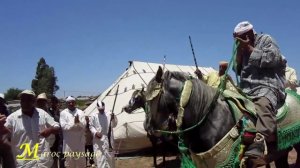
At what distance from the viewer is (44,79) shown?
190ft

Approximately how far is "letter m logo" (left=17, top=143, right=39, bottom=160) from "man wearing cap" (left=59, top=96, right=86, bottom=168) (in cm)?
355

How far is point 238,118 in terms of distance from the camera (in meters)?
3.97

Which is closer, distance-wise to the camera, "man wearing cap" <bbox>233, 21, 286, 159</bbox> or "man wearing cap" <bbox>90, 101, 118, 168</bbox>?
"man wearing cap" <bbox>233, 21, 286, 159</bbox>

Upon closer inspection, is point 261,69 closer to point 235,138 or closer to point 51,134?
point 235,138

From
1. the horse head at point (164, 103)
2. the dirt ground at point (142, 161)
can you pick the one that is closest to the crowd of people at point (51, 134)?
the dirt ground at point (142, 161)

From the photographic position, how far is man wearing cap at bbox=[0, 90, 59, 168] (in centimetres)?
602

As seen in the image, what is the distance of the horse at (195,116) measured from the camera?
389cm

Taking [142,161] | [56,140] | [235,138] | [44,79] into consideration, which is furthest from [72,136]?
[44,79]

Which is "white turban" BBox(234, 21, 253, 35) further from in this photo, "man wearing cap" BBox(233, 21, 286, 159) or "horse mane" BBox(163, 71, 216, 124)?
"horse mane" BBox(163, 71, 216, 124)

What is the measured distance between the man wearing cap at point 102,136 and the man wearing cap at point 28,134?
3.44 meters

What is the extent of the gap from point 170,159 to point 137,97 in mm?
2876

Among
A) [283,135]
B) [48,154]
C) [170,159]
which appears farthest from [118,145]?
[283,135]

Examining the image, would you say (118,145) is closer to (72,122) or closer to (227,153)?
(72,122)

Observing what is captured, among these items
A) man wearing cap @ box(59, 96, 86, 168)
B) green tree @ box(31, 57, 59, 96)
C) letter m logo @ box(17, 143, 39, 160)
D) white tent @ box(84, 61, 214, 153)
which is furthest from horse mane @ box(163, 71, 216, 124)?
green tree @ box(31, 57, 59, 96)
